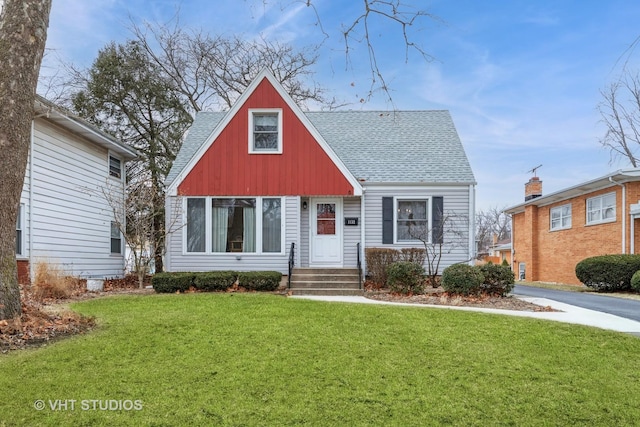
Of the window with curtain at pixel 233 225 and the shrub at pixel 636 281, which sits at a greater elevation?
the window with curtain at pixel 233 225

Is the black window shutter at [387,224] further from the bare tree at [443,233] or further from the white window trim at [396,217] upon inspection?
the bare tree at [443,233]

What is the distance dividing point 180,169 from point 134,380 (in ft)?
35.2

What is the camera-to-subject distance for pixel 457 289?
32.2 ft

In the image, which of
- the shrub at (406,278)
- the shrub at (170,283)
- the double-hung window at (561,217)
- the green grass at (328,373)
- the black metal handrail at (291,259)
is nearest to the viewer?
the green grass at (328,373)

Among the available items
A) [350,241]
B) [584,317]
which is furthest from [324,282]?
[584,317]

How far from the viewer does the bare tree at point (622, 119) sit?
27.2m

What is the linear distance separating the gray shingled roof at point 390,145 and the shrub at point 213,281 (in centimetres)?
415

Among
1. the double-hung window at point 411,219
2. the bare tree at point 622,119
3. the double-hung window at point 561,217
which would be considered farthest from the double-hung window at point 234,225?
the bare tree at point 622,119

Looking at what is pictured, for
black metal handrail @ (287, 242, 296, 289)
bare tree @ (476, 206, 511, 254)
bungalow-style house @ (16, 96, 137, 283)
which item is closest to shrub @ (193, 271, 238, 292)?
black metal handrail @ (287, 242, 296, 289)

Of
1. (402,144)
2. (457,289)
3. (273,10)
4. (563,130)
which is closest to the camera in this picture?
(273,10)

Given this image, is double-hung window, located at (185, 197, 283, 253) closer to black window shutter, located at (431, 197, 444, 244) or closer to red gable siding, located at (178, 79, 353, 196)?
red gable siding, located at (178, 79, 353, 196)

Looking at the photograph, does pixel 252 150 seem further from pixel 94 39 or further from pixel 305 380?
pixel 94 39

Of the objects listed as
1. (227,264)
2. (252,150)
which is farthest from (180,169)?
(227,264)

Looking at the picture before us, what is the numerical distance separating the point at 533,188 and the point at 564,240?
13.6 ft
